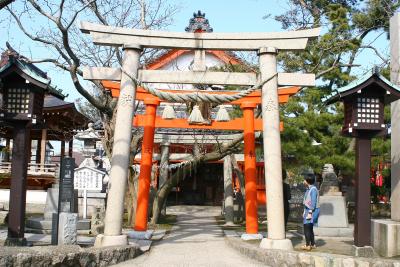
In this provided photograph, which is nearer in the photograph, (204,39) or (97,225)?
(204,39)

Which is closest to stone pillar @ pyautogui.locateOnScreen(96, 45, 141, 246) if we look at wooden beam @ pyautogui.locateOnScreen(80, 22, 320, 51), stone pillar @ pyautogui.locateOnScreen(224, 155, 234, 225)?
wooden beam @ pyautogui.locateOnScreen(80, 22, 320, 51)

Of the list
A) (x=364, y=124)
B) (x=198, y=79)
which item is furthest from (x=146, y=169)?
(x=364, y=124)

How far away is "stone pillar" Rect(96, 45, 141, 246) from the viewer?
9.52 meters

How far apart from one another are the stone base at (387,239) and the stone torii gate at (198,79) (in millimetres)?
1887

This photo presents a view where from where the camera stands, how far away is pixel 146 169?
12398mm

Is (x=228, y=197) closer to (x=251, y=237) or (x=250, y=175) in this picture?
(x=250, y=175)

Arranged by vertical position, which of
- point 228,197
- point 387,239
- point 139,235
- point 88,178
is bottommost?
point 139,235

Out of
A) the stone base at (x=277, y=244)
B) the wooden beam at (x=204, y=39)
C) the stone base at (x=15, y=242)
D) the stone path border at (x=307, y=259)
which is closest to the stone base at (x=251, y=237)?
the stone path border at (x=307, y=259)

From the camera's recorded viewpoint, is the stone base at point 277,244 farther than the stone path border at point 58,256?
Yes

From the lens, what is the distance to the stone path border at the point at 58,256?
597 cm

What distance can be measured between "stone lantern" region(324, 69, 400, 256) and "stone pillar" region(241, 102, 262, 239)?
2.99 meters

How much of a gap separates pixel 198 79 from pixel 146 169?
3213 mm

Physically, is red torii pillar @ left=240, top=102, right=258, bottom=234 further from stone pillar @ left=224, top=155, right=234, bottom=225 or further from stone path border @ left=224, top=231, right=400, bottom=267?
stone pillar @ left=224, top=155, right=234, bottom=225

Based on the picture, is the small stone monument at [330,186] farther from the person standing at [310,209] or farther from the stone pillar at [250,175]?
the person standing at [310,209]
